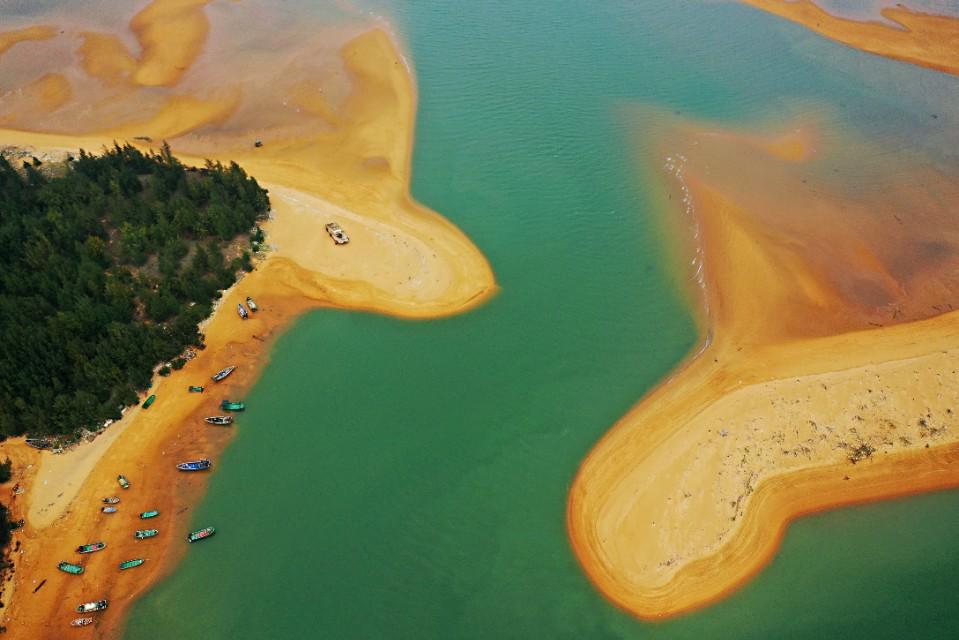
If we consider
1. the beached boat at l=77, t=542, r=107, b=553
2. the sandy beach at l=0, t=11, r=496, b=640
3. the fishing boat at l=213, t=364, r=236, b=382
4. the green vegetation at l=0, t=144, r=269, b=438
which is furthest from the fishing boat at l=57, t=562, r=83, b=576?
the fishing boat at l=213, t=364, r=236, b=382

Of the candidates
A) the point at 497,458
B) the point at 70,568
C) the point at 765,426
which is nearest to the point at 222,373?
the point at 70,568

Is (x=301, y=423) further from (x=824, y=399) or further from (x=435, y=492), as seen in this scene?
(x=824, y=399)

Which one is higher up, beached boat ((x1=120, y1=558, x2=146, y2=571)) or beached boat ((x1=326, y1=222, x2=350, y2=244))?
beached boat ((x1=326, y1=222, x2=350, y2=244))

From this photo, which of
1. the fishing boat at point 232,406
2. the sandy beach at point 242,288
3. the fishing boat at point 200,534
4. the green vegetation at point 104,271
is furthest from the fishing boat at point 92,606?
the fishing boat at point 232,406

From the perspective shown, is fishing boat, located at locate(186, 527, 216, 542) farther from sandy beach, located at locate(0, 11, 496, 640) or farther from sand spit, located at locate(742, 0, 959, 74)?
sand spit, located at locate(742, 0, 959, 74)

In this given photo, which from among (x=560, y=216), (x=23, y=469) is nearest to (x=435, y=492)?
(x=23, y=469)

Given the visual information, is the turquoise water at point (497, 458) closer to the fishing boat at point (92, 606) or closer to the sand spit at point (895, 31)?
the fishing boat at point (92, 606)

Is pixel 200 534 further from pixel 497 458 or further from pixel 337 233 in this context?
pixel 337 233
